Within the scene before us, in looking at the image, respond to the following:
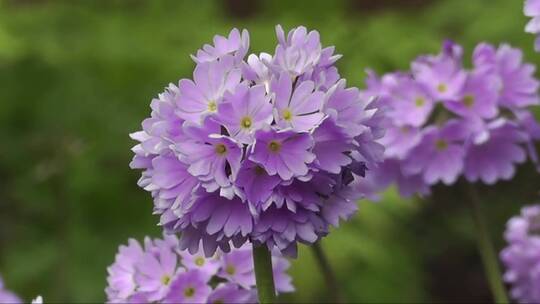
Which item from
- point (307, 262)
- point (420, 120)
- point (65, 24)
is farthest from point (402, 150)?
point (65, 24)

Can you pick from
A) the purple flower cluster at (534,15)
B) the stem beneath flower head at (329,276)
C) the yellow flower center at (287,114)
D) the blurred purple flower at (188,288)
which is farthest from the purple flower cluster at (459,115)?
the yellow flower center at (287,114)

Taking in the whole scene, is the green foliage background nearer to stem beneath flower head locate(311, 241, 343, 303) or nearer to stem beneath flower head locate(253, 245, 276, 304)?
stem beneath flower head locate(311, 241, 343, 303)

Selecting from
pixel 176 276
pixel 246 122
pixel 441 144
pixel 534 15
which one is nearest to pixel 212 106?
pixel 246 122

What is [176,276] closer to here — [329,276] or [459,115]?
[329,276]

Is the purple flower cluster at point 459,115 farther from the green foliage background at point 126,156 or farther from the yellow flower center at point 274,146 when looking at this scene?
the green foliage background at point 126,156

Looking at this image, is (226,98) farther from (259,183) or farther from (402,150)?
(402,150)

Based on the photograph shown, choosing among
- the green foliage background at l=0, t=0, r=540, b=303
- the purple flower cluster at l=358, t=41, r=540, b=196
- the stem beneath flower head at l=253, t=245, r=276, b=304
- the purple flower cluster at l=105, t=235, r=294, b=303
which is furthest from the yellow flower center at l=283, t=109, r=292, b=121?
the green foliage background at l=0, t=0, r=540, b=303
